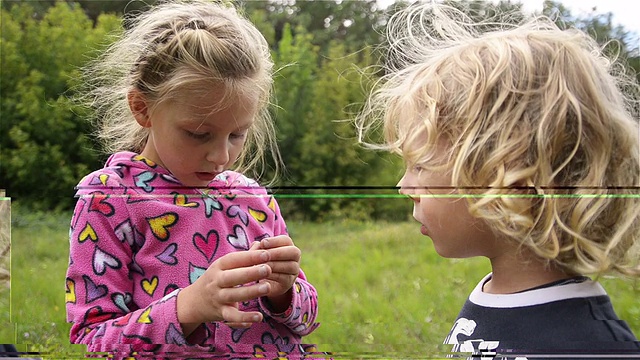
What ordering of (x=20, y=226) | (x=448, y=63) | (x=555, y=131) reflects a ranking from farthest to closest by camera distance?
(x=20, y=226), (x=448, y=63), (x=555, y=131)

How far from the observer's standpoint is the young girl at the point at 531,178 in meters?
1.34

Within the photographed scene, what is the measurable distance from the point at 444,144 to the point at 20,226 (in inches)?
31.7

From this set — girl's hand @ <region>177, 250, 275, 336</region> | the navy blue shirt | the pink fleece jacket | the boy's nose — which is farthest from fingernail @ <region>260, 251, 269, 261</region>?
the navy blue shirt

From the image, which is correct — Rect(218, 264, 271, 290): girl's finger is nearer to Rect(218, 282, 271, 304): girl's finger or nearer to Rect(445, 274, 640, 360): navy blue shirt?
Rect(218, 282, 271, 304): girl's finger

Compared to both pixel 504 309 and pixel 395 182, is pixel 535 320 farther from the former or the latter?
pixel 395 182

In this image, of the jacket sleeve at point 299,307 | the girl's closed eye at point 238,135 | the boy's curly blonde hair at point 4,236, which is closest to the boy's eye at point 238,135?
the girl's closed eye at point 238,135

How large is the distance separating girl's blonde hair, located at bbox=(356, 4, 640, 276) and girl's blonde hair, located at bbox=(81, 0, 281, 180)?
0.27 metres

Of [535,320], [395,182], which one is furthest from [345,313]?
[535,320]

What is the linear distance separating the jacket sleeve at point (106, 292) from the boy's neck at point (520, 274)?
0.54 metres

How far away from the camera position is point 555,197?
4.42 feet

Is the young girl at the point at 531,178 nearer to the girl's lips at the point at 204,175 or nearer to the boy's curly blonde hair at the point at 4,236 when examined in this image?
the girl's lips at the point at 204,175

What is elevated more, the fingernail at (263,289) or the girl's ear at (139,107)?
the girl's ear at (139,107)

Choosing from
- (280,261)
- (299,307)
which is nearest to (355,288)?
(299,307)

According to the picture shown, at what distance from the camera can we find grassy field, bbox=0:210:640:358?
1565 mm
